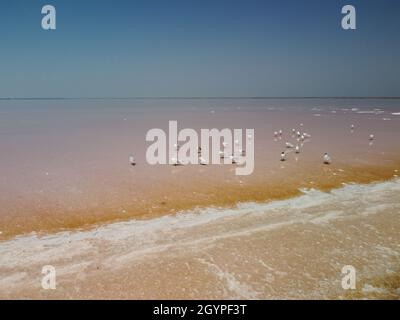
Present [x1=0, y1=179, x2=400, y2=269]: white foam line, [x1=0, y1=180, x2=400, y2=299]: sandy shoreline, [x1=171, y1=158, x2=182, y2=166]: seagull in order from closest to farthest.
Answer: [x1=0, y1=180, x2=400, y2=299]: sandy shoreline < [x1=0, y1=179, x2=400, y2=269]: white foam line < [x1=171, y1=158, x2=182, y2=166]: seagull

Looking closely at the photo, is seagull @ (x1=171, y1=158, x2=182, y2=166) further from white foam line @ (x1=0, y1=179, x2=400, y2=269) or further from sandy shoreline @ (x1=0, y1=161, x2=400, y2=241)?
white foam line @ (x1=0, y1=179, x2=400, y2=269)

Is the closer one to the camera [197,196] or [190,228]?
[190,228]

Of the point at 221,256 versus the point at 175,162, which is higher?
the point at 175,162

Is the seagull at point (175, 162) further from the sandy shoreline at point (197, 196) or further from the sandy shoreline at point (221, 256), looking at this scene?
the sandy shoreline at point (221, 256)

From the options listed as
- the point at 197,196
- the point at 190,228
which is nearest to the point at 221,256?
the point at 190,228

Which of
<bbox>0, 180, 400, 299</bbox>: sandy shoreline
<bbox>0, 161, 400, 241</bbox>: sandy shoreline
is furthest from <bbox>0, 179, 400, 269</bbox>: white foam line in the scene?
<bbox>0, 161, 400, 241</bbox>: sandy shoreline

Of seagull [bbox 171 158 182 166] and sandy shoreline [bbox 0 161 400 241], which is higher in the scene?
seagull [bbox 171 158 182 166]

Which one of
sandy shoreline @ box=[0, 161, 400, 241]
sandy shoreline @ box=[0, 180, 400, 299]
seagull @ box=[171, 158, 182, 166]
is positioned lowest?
sandy shoreline @ box=[0, 180, 400, 299]

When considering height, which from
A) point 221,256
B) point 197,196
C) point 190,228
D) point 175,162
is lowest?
point 221,256

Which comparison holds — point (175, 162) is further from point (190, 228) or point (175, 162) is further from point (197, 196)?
point (190, 228)

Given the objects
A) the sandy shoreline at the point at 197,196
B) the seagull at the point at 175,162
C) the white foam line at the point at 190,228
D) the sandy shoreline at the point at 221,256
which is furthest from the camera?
the seagull at the point at 175,162

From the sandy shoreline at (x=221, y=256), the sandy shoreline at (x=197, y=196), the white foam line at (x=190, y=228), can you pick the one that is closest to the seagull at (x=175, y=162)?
the sandy shoreline at (x=197, y=196)
